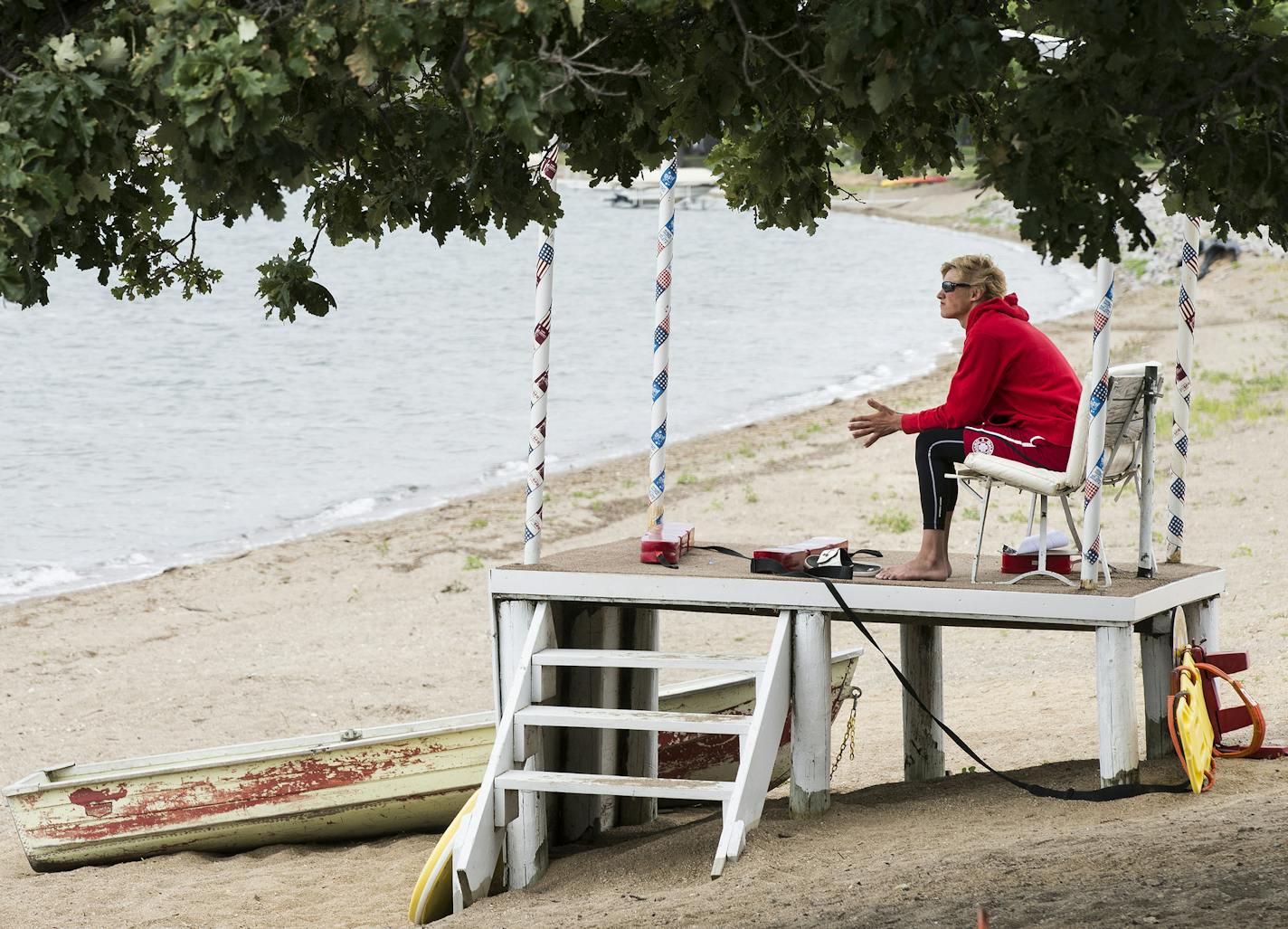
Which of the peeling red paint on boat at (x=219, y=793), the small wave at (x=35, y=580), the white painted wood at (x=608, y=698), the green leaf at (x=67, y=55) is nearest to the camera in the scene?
the green leaf at (x=67, y=55)

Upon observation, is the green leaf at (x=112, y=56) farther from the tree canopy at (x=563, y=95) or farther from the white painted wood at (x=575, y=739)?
the white painted wood at (x=575, y=739)

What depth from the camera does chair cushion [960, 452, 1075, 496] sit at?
6.72 m

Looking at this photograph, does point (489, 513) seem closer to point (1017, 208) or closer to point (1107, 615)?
point (1107, 615)

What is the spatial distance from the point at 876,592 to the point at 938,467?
2.20 feet

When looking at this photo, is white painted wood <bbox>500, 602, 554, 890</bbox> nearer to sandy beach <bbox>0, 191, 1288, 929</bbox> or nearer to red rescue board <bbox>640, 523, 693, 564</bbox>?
sandy beach <bbox>0, 191, 1288, 929</bbox>

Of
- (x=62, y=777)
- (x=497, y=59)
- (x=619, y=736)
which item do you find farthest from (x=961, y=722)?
(x=497, y=59)

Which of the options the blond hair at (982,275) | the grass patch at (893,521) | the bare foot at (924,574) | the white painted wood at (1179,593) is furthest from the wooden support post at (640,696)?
the grass patch at (893,521)

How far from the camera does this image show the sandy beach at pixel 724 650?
5898 mm

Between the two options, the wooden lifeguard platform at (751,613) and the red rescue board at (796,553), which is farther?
the red rescue board at (796,553)

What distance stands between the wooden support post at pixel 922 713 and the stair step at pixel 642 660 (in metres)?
1.43

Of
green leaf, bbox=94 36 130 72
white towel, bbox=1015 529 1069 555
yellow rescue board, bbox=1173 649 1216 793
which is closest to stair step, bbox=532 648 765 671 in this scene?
white towel, bbox=1015 529 1069 555

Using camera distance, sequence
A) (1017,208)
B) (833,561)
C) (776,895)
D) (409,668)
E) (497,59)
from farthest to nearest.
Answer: (409,668), (833,561), (776,895), (1017,208), (497,59)

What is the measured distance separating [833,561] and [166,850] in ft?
13.7

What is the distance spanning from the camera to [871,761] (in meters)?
9.45
